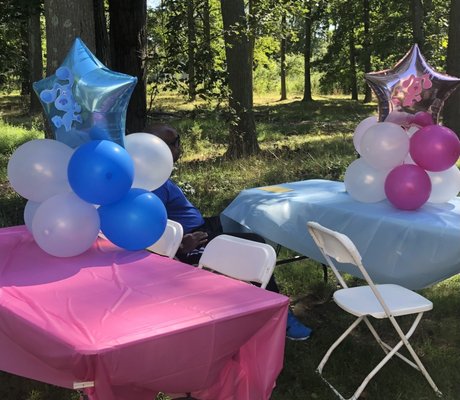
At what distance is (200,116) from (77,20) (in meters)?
2.95

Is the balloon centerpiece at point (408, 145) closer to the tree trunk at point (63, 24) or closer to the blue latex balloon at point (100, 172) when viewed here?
the blue latex balloon at point (100, 172)

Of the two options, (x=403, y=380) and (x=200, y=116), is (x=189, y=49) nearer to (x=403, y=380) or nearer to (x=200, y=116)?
(x=200, y=116)

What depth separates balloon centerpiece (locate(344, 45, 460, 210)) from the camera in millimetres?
3477

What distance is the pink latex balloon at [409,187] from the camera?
3451 mm

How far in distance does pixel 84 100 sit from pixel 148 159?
439mm

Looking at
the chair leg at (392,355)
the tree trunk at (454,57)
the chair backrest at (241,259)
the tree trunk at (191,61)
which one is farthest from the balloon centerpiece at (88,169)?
the tree trunk at (454,57)

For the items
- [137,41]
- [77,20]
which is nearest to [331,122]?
[137,41]

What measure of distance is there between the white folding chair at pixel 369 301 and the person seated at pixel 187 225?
1.50ft

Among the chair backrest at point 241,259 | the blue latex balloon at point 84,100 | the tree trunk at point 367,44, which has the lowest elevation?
the chair backrest at point 241,259

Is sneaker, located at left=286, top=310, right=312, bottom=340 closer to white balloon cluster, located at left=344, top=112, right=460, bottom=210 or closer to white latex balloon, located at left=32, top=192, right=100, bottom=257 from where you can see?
white balloon cluster, located at left=344, top=112, right=460, bottom=210

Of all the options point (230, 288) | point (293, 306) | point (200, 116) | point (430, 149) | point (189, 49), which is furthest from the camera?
point (200, 116)

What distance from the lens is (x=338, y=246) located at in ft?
9.23

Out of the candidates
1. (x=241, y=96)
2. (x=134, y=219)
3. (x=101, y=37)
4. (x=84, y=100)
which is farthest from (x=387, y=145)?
(x=241, y=96)

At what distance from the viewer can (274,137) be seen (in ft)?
43.2
